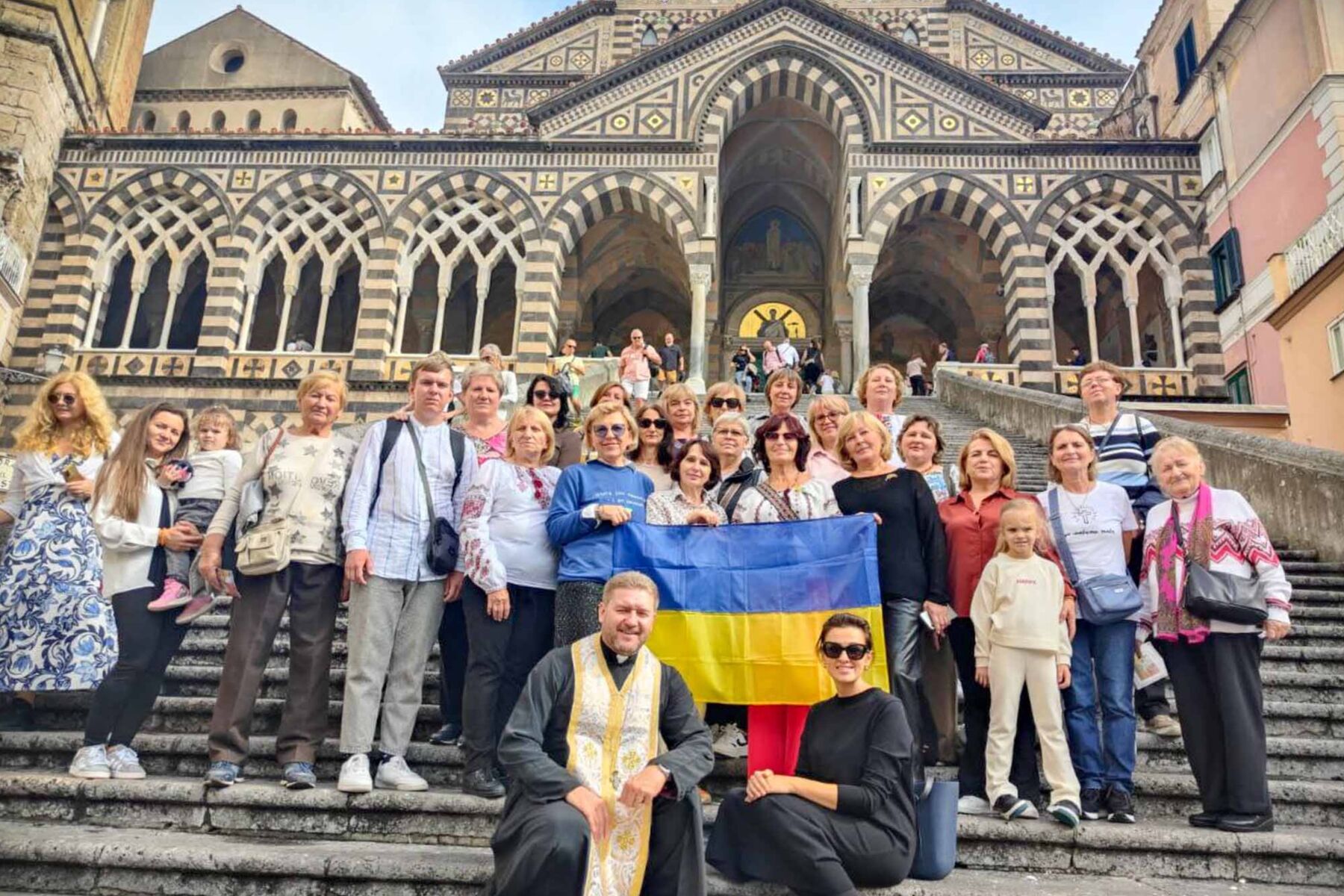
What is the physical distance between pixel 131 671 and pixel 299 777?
1.16 metres

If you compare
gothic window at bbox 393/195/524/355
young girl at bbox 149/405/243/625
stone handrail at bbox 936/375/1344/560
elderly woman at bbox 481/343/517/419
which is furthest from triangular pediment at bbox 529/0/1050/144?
young girl at bbox 149/405/243/625

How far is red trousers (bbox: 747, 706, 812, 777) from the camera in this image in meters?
4.08

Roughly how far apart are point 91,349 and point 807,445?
20.3m

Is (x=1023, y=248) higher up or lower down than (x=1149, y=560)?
higher up

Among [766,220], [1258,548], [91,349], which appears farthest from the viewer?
[766,220]

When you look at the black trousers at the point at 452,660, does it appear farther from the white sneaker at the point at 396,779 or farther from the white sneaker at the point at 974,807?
the white sneaker at the point at 974,807

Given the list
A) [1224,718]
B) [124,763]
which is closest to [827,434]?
[1224,718]

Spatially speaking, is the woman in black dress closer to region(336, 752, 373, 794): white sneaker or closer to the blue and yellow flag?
the blue and yellow flag

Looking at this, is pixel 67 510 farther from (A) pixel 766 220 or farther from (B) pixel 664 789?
(A) pixel 766 220

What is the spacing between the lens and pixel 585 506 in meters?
4.40

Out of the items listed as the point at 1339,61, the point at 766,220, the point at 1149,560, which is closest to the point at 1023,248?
the point at 1339,61

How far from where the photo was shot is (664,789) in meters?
3.33

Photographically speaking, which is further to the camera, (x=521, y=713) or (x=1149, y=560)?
(x=1149, y=560)

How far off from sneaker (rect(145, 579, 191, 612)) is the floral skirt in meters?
0.23
